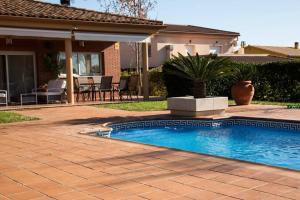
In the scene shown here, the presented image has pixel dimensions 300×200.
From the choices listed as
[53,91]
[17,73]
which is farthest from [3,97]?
[17,73]

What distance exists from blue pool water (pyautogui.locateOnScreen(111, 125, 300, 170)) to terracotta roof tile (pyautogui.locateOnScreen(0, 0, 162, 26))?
773 cm

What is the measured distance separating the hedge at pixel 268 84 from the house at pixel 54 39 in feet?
5.37

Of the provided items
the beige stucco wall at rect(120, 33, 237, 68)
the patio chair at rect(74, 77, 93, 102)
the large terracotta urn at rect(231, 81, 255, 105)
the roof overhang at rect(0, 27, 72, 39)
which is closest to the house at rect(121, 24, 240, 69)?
the beige stucco wall at rect(120, 33, 237, 68)

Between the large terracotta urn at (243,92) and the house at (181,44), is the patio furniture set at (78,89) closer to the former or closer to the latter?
the large terracotta urn at (243,92)

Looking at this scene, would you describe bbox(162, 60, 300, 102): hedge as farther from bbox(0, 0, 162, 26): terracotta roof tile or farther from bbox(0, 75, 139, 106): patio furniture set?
bbox(0, 0, 162, 26): terracotta roof tile

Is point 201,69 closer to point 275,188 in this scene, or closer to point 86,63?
point 275,188

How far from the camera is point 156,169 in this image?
5.91 metres

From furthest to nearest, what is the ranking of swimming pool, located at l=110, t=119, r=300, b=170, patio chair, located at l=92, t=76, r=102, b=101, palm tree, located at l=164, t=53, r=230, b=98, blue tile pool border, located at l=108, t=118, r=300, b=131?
patio chair, located at l=92, t=76, r=102, b=101 → palm tree, located at l=164, t=53, r=230, b=98 → blue tile pool border, located at l=108, t=118, r=300, b=131 → swimming pool, located at l=110, t=119, r=300, b=170

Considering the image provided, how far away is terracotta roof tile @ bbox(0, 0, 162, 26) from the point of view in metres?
17.0

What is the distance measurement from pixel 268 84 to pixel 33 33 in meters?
11.0

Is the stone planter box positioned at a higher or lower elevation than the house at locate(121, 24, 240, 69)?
lower

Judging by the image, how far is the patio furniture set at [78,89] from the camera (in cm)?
1870

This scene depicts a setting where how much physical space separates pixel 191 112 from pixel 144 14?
18299 millimetres

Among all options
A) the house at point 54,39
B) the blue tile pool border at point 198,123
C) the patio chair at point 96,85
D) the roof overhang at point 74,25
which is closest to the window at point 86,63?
the house at point 54,39
